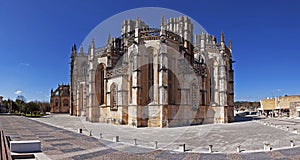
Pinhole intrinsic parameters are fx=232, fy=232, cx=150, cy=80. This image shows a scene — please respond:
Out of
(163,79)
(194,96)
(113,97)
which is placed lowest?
(113,97)

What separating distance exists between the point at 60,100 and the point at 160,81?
59694mm

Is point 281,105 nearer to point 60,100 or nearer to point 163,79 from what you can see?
point 163,79

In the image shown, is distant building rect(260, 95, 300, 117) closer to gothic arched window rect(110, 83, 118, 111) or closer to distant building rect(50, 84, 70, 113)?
gothic arched window rect(110, 83, 118, 111)

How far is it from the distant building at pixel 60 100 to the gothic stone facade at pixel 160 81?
136 ft

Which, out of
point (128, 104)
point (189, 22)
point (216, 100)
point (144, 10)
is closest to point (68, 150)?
point (144, 10)

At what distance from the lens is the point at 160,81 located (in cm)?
2839

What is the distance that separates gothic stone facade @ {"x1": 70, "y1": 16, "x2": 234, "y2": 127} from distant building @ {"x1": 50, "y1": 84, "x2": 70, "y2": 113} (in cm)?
4160

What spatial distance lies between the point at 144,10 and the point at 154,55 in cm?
1507

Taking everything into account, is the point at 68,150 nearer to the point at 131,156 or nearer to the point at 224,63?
the point at 131,156

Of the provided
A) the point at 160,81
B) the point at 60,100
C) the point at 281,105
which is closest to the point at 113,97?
the point at 160,81

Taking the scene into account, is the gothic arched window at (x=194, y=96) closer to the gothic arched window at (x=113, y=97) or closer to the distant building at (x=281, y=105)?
the gothic arched window at (x=113, y=97)

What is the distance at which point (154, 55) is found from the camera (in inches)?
1190

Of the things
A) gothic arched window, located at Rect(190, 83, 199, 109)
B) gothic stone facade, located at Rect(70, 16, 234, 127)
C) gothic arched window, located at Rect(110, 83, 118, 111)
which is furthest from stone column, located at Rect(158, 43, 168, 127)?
gothic arched window, located at Rect(110, 83, 118, 111)

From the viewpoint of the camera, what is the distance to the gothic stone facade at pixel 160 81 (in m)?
28.8
